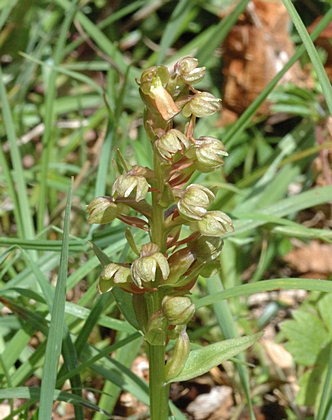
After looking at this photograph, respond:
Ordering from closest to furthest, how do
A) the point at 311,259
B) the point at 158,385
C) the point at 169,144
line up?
the point at 169,144 < the point at 158,385 < the point at 311,259

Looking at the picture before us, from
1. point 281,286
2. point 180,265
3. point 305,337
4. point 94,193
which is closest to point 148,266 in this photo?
point 180,265

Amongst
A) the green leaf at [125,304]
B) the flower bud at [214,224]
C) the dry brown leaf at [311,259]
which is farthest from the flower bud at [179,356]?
the dry brown leaf at [311,259]

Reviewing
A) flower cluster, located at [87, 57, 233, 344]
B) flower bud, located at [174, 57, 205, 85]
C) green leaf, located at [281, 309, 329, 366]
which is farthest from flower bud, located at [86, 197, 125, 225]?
green leaf, located at [281, 309, 329, 366]

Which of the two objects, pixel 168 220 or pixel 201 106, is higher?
pixel 201 106

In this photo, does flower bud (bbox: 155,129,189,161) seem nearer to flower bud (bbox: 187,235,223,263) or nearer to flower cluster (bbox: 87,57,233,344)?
flower cluster (bbox: 87,57,233,344)

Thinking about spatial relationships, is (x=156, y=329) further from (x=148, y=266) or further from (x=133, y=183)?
(x=133, y=183)

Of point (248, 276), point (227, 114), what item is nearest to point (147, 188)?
point (248, 276)

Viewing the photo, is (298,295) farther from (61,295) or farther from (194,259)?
(61,295)
